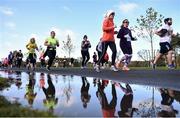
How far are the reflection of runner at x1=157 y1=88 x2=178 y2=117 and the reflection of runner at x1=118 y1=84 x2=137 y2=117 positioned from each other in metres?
0.46

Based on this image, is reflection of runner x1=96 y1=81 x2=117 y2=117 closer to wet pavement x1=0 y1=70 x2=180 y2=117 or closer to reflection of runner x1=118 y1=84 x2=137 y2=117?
wet pavement x1=0 y1=70 x2=180 y2=117

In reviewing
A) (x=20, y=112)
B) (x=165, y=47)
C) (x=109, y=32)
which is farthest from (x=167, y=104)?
(x=165, y=47)

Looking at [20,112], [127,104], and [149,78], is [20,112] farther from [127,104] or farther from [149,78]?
[149,78]

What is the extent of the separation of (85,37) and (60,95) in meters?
17.4

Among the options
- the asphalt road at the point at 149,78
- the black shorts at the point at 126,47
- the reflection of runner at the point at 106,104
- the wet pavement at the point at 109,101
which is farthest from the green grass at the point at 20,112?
the black shorts at the point at 126,47

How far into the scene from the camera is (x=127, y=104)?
820 cm

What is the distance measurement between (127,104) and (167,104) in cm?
68

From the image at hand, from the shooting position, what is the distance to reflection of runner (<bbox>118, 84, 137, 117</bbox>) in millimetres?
7123

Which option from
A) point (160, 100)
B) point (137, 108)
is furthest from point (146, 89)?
point (137, 108)

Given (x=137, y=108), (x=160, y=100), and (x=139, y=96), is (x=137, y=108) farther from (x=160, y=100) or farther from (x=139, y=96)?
(x=139, y=96)

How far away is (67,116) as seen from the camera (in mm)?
6859

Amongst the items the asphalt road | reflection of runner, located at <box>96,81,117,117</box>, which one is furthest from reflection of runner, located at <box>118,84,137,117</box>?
the asphalt road

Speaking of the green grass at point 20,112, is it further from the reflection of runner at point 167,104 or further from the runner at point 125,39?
the runner at point 125,39

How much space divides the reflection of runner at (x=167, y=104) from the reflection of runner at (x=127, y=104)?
464 millimetres
